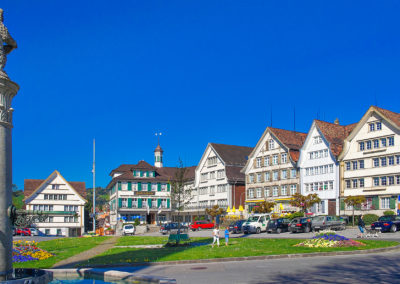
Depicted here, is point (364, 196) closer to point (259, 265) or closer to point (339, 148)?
point (339, 148)

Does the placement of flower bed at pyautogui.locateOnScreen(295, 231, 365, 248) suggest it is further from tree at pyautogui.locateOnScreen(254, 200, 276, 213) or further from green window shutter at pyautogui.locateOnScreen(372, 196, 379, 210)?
tree at pyautogui.locateOnScreen(254, 200, 276, 213)

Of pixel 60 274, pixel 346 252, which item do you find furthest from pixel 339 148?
pixel 60 274

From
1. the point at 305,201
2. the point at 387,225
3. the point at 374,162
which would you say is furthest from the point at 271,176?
the point at 387,225

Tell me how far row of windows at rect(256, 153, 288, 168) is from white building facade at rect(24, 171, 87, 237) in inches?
1290

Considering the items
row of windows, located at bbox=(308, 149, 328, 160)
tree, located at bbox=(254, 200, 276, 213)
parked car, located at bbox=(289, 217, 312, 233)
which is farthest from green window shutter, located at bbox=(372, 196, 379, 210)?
parked car, located at bbox=(289, 217, 312, 233)

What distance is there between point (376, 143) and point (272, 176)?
18.2 m

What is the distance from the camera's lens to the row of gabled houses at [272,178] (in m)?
55.5

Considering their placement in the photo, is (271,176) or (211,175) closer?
(271,176)

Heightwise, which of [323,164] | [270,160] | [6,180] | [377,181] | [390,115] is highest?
[390,115]

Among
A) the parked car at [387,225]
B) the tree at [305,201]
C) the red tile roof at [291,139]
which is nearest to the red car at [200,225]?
the tree at [305,201]

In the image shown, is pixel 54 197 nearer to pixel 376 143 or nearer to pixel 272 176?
pixel 272 176

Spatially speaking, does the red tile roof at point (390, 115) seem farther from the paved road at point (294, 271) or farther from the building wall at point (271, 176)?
the paved road at point (294, 271)

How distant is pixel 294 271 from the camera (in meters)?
16.3

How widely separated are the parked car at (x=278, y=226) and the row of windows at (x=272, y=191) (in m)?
21.4
